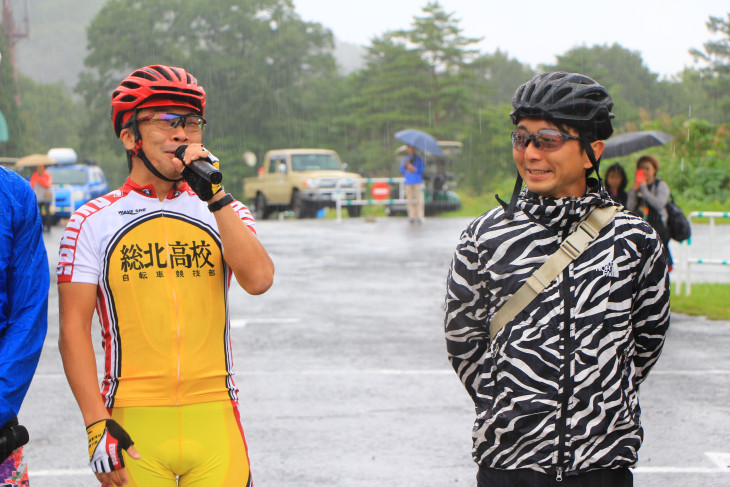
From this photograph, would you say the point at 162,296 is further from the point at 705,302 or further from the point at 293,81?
the point at 293,81

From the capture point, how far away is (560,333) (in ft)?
9.14

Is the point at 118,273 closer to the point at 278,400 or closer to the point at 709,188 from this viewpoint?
the point at 278,400

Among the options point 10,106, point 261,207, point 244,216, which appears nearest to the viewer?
point 244,216

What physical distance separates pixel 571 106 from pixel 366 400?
4836mm

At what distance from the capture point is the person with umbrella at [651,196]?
10516 mm

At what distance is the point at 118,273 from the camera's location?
3053 millimetres

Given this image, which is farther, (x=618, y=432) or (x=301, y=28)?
(x=301, y=28)

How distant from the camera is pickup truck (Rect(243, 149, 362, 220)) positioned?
30.6 meters

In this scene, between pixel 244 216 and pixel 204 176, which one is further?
pixel 244 216

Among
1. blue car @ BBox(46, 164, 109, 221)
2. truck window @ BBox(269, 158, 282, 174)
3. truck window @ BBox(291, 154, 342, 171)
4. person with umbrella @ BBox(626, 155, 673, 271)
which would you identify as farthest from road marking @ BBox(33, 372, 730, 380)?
truck window @ BBox(269, 158, 282, 174)

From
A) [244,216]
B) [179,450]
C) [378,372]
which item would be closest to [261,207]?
[378,372]

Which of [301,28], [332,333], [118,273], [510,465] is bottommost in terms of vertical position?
[332,333]

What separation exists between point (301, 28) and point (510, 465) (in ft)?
263

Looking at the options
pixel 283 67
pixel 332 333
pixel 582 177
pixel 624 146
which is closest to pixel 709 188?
pixel 624 146
